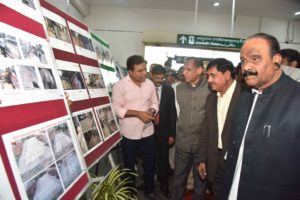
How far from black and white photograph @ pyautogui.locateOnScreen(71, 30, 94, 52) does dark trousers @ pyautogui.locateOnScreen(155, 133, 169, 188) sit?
4.57 ft

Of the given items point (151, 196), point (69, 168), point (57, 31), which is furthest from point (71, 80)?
point (151, 196)

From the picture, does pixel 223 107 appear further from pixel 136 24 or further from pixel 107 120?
pixel 136 24

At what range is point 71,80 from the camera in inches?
69.4

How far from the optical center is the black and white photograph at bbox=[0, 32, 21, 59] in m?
1.00

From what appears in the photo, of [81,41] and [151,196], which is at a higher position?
[81,41]

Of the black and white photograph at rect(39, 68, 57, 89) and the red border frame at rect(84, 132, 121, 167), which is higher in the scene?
the black and white photograph at rect(39, 68, 57, 89)

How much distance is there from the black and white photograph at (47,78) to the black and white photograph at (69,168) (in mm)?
365

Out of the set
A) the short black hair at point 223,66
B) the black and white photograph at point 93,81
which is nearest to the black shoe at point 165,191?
the black and white photograph at point 93,81

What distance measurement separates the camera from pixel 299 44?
29.0ft

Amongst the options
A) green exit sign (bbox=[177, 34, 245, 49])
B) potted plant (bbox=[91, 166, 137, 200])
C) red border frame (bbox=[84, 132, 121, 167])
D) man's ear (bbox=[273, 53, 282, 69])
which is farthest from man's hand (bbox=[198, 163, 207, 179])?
green exit sign (bbox=[177, 34, 245, 49])

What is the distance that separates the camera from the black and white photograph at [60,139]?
120cm

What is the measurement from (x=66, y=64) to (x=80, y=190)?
0.83 m

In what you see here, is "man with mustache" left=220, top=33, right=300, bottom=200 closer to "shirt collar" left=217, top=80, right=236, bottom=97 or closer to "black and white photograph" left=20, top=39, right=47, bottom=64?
"shirt collar" left=217, top=80, right=236, bottom=97

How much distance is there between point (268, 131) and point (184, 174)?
1545 mm
